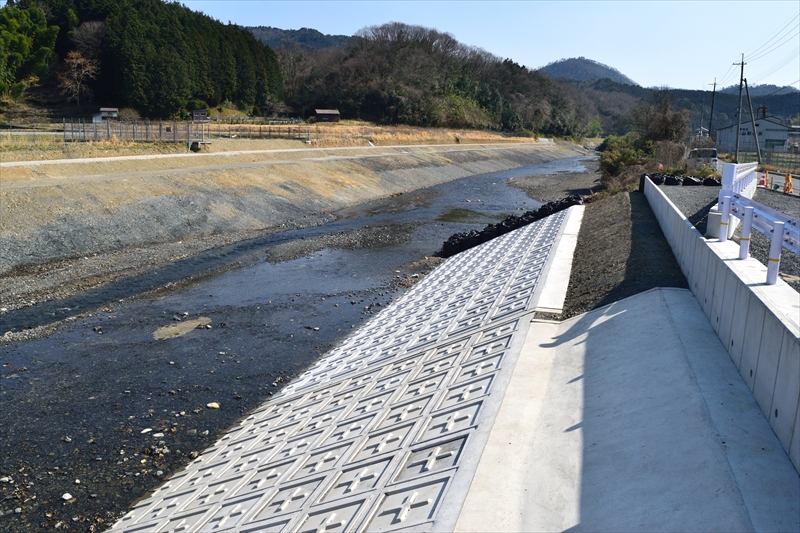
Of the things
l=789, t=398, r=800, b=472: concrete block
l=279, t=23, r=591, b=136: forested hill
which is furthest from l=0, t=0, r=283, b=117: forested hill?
l=789, t=398, r=800, b=472: concrete block

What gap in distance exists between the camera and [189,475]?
416 inches

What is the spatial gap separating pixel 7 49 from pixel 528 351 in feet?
218

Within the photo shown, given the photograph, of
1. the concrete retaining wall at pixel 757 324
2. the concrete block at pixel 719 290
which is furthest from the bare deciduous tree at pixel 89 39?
the concrete block at pixel 719 290

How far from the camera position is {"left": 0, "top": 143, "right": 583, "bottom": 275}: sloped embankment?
2620cm

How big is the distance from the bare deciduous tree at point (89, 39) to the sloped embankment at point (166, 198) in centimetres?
2825

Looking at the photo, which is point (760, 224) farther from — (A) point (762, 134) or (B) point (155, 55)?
(A) point (762, 134)

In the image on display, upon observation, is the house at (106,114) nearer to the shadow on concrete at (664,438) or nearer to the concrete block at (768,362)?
the shadow on concrete at (664,438)

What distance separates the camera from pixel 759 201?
2570 cm

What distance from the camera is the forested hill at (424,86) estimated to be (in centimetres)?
9475

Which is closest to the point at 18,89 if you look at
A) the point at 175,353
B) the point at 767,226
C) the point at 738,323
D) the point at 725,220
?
the point at 175,353

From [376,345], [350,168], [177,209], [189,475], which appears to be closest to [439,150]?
[350,168]

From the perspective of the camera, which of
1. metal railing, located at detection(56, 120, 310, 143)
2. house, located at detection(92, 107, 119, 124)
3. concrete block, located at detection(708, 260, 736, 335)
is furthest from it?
house, located at detection(92, 107, 119, 124)

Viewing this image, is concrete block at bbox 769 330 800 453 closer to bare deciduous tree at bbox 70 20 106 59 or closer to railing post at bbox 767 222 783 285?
railing post at bbox 767 222 783 285

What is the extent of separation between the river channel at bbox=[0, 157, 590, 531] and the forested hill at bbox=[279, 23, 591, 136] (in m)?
69.0
